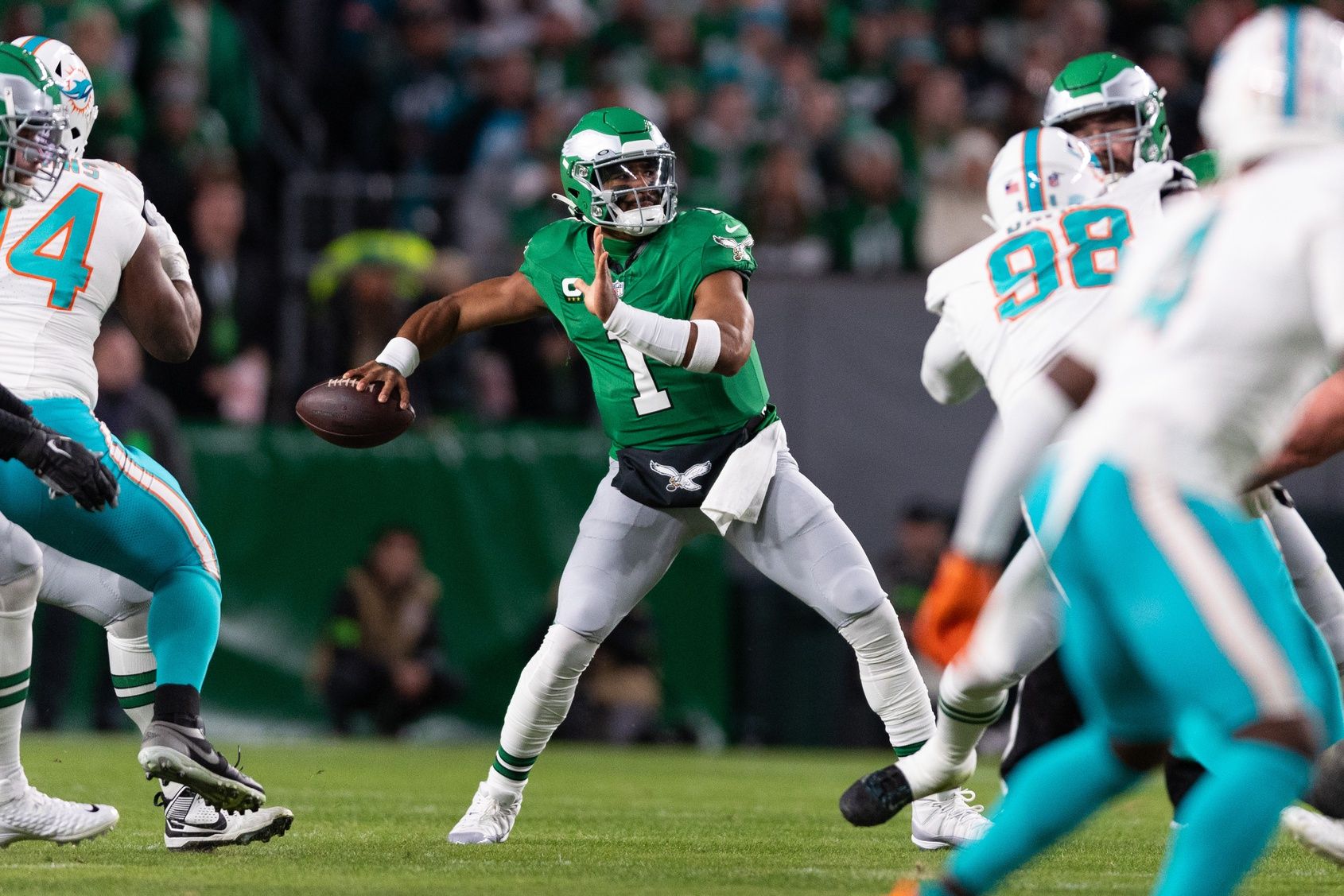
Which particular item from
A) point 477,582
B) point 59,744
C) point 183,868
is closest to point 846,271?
point 477,582

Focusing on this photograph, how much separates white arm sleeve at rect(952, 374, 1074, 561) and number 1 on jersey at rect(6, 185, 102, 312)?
2.26m

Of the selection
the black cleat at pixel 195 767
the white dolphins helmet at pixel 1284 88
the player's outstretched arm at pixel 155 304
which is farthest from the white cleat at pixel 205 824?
the white dolphins helmet at pixel 1284 88

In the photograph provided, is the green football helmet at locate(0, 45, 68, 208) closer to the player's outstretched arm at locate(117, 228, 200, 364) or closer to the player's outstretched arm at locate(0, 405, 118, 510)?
the player's outstretched arm at locate(117, 228, 200, 364)

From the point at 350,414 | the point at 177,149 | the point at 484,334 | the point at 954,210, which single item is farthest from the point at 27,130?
the point at 954,210

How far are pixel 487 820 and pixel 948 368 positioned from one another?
168cm

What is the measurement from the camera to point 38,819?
4586 mm

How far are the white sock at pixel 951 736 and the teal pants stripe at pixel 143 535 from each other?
173 centimetres

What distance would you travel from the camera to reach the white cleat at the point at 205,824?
464 cm

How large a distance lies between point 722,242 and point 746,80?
6821 millimetres

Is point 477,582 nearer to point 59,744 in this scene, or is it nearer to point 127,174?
point 59,744

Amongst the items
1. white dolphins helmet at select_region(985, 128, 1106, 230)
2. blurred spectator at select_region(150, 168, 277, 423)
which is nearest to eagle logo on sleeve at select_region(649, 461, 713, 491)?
white dolphins helmet at select_region(985, 128, 1106, 230)

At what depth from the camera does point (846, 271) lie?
10719 mm

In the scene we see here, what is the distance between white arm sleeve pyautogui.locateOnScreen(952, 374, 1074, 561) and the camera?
3074mm

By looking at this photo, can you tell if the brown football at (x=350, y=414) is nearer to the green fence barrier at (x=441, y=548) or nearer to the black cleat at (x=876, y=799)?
the black cleat at (x=876, y=799)
